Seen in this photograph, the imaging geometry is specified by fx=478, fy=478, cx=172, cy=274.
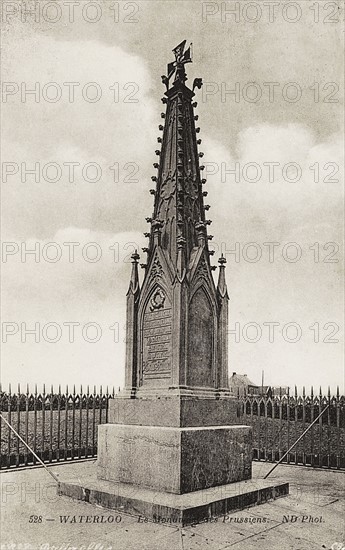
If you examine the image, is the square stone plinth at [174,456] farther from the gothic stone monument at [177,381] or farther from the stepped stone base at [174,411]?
the stepped stone base at [174,411]

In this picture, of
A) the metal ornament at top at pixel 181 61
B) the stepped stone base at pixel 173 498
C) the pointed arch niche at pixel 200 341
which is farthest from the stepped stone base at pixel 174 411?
the metal ornament at top at pixel 181 61

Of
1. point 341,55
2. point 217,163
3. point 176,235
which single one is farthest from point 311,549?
point 217,163

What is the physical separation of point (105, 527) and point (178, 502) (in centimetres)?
96

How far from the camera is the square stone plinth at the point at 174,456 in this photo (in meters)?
6.78

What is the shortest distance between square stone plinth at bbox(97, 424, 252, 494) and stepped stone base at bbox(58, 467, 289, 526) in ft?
0.40

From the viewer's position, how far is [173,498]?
638cm

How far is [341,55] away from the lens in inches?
309

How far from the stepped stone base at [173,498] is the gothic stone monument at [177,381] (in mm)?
14

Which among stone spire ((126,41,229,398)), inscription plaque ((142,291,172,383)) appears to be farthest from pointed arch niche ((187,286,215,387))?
inscription plaque ((142,291,172,383))

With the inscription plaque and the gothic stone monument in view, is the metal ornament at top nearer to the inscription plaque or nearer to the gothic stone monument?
the gothic stone monument

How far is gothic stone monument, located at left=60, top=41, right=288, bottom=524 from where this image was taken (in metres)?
6.78

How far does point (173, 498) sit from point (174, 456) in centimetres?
57

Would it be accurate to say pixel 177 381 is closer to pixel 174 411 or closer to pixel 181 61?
pixel 174 411

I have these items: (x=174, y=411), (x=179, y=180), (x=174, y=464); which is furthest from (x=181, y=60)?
(x=174, y=464)
